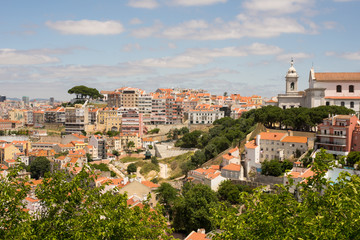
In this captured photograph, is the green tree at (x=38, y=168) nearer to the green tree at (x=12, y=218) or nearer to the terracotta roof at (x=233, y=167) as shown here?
the terracotta roof at (x=233, y=167)

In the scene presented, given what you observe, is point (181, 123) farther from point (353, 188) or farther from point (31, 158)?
point (353, 188)

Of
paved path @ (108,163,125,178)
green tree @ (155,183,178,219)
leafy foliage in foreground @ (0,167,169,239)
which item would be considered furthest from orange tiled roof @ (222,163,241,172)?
leafy foliage in foreground @ (0,167,169,239)

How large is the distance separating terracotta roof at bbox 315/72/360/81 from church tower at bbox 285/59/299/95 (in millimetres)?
2453

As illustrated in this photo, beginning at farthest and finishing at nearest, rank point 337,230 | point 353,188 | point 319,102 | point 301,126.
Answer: point 319,102
point 301,126
point 353,188
point 337,230

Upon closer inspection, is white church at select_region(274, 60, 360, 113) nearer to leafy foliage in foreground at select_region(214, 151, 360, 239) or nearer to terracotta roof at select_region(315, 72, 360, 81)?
terracotta roof at select_region(315, 72, 360, 81)

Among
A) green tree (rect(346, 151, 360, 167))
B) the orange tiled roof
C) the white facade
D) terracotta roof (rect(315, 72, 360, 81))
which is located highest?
terracotta roof (rect(315, 72, 360, 81))

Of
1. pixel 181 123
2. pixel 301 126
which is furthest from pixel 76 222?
pixel 181 123

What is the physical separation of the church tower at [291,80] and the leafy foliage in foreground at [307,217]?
35860 millimetres

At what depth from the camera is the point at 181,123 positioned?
76.8 m

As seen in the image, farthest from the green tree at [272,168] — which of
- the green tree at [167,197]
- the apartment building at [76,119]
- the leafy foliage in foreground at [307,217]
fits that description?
the apartment building at [76,119]

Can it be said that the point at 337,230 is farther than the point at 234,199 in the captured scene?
No

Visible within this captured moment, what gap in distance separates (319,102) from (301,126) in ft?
17.5

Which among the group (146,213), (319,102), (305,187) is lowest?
(146,213)

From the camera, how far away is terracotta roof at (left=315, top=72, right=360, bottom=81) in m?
43.4
